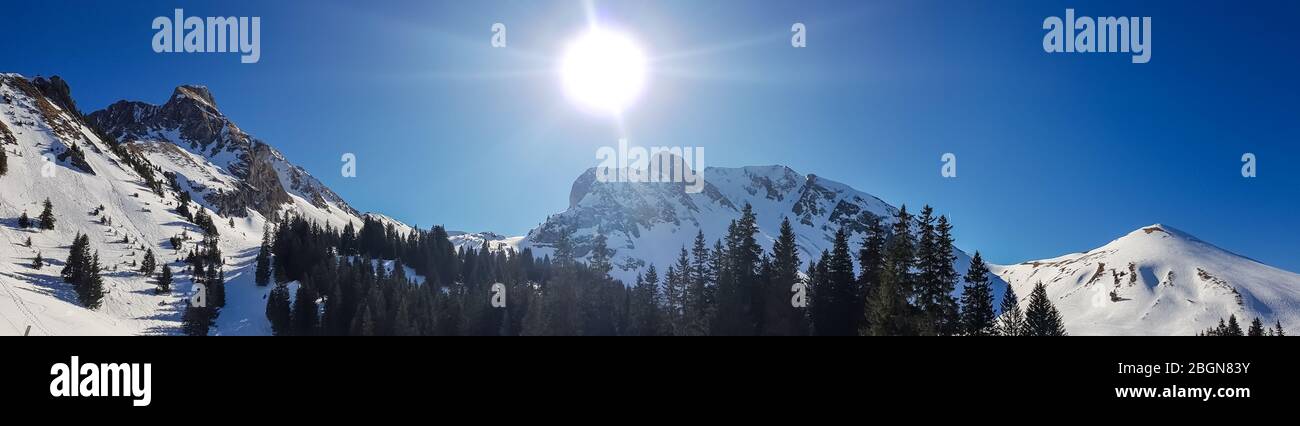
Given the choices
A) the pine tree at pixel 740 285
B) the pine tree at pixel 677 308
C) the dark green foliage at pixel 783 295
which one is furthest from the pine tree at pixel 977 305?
the pine tree at pixel 677 308

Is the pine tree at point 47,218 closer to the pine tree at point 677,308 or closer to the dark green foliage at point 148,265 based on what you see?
the dark green foliage at point 148,265

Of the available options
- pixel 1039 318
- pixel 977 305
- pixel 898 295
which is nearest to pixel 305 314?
pixel 898 295

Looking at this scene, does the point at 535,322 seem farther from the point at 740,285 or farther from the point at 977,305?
the point at 977,305

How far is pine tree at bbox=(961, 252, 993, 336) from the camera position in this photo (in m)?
41.2

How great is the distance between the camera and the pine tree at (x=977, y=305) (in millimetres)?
41250

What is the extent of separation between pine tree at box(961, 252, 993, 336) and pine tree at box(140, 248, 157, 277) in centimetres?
12390

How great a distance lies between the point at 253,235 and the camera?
16675 centimetres

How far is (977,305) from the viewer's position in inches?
1672

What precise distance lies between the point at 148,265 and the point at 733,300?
10686cm

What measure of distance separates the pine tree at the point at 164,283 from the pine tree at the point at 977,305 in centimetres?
11551

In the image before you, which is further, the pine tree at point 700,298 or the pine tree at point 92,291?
the pine tree at point 92,291
